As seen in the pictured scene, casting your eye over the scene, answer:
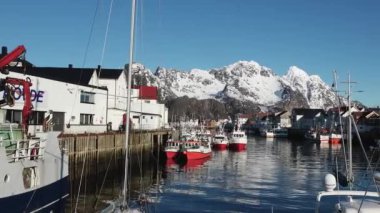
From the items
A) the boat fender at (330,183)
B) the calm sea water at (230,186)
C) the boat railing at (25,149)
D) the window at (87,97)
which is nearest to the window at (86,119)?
the window at (87,97)

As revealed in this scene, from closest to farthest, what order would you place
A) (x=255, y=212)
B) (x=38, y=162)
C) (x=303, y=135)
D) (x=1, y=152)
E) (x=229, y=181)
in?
(x=1, y=152), (x=38, y=162), (x=255, y=212), (x=229, y=181), (x=303, y=135)

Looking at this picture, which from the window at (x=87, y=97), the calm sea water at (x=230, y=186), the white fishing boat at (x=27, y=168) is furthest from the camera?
the window at (x=87, y=97)

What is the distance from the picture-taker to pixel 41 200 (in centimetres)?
2305

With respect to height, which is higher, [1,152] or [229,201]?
[1,152]

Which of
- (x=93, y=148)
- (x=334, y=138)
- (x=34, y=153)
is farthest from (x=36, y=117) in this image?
(x=334, y=138)

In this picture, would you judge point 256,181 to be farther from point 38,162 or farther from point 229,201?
point 38,162

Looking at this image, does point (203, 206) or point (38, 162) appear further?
point (203, 206)

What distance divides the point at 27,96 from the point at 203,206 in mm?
15805

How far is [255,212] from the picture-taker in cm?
3356

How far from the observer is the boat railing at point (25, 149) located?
2180 centimetres

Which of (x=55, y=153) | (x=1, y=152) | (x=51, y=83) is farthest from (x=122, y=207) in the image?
(x=51, y=83)

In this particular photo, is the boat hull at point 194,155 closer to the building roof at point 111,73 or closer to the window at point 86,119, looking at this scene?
the window at point 86,119

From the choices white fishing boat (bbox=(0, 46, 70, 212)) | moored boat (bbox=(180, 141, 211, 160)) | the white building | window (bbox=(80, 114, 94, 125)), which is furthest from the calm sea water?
window (bbox=(80, 114, 94, 125))

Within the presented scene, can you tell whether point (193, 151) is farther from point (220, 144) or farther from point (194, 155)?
point (220, 144)
